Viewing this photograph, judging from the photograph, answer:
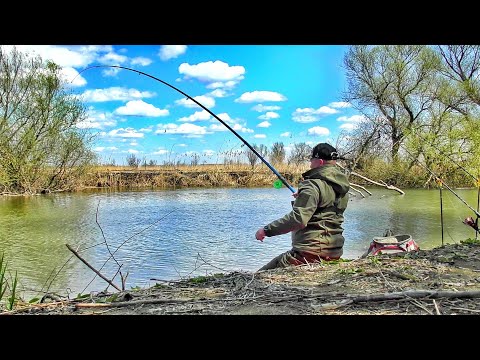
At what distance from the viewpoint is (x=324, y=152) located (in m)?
3.16

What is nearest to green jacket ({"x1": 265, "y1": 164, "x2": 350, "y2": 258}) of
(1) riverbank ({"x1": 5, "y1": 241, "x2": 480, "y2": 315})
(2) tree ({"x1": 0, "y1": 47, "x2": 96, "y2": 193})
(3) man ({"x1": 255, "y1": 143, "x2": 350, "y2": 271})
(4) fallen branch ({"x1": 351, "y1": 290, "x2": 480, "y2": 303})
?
(3) man ({"x1": 255, "y1": 143, "x2": 350, "y2": 271})

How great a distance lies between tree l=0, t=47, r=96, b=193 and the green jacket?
1280 cm

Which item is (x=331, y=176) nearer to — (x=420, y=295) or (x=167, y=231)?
(x=420, y=295)

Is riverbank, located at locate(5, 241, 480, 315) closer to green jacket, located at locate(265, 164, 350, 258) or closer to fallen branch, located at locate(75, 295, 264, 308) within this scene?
fallen branch, located at locate(75, 295, 264, 308)

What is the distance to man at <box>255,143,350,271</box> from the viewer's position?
3037 mm

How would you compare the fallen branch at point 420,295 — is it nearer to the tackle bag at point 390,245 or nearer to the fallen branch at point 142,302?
the fallen branch at point 142,302

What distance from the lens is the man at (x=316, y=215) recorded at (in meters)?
3.04

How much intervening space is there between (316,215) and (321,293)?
1.00 meters

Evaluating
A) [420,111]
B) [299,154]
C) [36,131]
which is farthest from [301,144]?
[36,131]

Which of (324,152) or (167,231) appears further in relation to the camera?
(167,231)

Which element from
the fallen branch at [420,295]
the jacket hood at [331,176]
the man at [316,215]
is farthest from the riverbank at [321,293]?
the jacket hood at [331,176]

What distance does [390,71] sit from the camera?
1195cm
